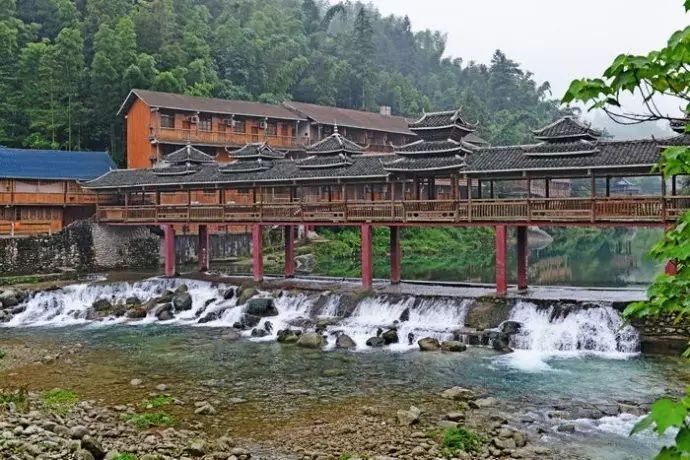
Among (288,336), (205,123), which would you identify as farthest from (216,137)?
(288,336)

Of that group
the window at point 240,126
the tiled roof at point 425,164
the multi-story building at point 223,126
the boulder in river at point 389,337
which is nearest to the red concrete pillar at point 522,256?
the tiled roof at point 425,164

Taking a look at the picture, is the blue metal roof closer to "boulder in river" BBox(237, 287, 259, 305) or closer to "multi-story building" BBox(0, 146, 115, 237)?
"multi-story building" BBox(0, 146, 115, 237)

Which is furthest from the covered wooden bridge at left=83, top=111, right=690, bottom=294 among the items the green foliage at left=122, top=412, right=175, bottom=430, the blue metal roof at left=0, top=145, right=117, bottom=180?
the green foliage at left=122, top=412, right=175, bottom=430

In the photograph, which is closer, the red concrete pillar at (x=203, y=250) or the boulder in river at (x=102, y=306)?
the boulder in river at (x=102, y=306)

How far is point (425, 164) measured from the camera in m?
30.2

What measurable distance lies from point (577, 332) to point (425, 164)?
10445 millimetres

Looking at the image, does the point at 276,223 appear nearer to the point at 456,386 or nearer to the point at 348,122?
the point at 456,386

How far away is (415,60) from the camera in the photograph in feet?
460

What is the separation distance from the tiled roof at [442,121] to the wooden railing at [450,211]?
3729 millimetres

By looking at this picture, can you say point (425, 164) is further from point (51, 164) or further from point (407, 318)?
point (51, 164)

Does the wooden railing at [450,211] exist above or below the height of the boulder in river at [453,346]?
above

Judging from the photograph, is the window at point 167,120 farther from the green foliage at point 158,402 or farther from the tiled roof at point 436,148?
the green foliage at point 158,402

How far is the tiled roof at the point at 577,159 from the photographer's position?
81.9 feet

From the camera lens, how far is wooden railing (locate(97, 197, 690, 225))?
24.7m
